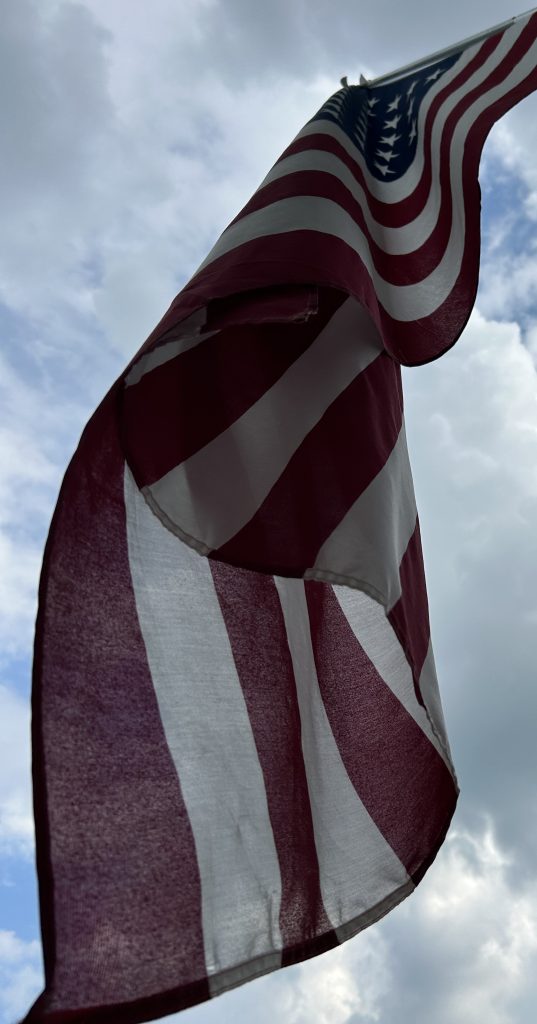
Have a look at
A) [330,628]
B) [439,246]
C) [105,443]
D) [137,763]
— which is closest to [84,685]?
[137,763]

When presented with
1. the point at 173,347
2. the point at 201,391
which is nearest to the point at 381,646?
the point at 201,391

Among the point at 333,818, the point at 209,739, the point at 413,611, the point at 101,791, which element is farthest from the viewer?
the point at 333,818

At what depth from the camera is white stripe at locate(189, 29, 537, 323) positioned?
2.79 m

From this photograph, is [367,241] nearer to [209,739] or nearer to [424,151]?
[424,151]

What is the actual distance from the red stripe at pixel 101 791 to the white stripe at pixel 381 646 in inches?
40.4

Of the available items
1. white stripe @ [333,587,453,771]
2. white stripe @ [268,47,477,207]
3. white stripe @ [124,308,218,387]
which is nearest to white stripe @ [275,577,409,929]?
white stripe @ [333,587,453,771]

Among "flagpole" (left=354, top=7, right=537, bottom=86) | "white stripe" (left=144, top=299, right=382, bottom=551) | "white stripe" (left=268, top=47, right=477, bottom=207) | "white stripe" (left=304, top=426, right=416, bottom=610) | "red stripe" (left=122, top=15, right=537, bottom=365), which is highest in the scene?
"flagpole" (left=354, top=7, right=537, bottom=86)

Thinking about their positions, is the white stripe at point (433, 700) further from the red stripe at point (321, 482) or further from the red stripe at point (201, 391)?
the red stripe at point (201, 391)

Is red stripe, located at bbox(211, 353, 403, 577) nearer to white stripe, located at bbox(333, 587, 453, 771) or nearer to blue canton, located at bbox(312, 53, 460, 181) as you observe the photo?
white stripe, located at bbox(333, 587, 453, 771)

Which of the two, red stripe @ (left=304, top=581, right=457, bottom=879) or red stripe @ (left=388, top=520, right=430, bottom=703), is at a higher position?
red stripe @ (left=388, top=520, right=430, bottom=703)

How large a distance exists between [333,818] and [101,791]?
99 cm

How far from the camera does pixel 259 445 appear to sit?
9.28 feet

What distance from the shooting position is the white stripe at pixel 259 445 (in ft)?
8.72

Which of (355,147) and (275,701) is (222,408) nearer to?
(275,701)
